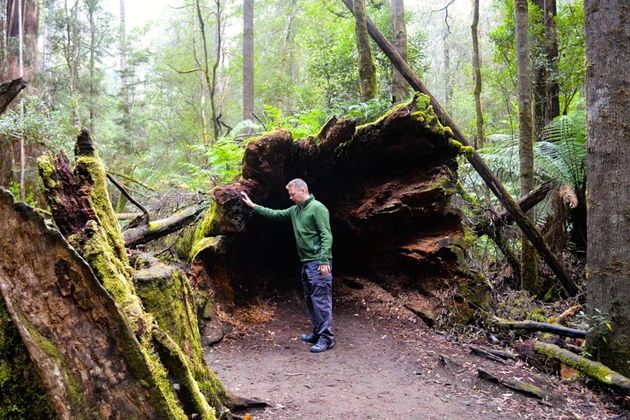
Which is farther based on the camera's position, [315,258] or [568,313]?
[568,313]

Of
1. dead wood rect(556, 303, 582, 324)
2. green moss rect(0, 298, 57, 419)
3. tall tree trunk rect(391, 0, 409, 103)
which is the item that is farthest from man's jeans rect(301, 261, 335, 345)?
tall tree trunk rect(391, 0, 409, 103)

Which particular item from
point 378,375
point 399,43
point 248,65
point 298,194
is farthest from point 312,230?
point 248,65

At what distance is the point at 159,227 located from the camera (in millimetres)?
6742

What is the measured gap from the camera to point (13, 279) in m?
1.93

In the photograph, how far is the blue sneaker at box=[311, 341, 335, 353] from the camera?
17.9ft

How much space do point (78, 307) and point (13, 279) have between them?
0.29 metres

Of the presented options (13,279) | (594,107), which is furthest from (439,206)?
(13,279)

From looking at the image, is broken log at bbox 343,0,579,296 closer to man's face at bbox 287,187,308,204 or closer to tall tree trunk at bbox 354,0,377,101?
tall tree trunk at bbox 354,0,377,101

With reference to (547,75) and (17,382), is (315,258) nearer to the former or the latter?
(17,382)

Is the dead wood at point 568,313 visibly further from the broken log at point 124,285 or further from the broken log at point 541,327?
the broken log at point 124,285

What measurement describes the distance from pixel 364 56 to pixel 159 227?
4.65 meters

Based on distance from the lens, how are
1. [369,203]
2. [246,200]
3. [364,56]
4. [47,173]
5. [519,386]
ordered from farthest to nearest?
[364,56] < [369,203] < [246,200] < [519,386] < [47,173]

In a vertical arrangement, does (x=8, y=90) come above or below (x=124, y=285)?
above

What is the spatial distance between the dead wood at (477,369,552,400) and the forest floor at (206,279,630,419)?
0.07 meters
